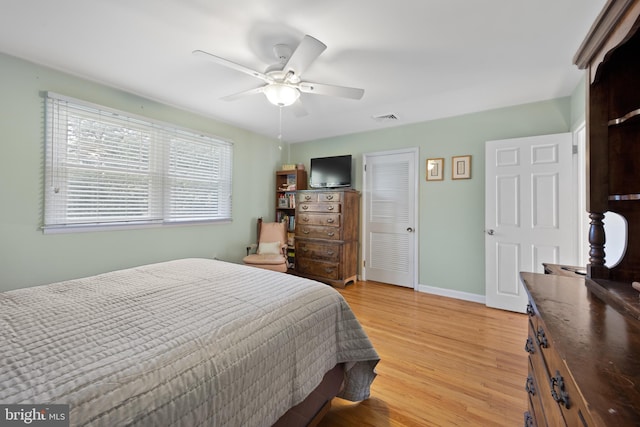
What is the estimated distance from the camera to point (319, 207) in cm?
409

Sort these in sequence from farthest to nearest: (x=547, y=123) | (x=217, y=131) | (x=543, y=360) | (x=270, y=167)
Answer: (x=270, y=167), (x=217, y=131), (x=547, y=123), (x=543, y=360)

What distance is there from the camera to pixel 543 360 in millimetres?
860


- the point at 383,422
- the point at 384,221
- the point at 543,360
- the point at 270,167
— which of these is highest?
the point at 270,167

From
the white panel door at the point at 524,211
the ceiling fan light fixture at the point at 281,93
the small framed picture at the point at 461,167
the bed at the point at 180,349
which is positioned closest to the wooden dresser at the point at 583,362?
the bed at the point at 180,349

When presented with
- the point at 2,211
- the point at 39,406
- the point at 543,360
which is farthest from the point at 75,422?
the point at 2,211

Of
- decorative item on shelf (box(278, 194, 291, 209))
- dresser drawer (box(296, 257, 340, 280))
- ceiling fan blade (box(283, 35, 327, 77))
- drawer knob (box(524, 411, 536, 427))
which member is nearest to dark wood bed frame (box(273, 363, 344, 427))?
drawer knob (box(524, 411, 536, 427))

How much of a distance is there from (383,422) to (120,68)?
343 cm

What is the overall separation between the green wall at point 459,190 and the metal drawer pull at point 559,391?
298 centimetres

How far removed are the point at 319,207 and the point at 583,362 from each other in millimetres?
3600

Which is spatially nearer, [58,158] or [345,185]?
[58,158]

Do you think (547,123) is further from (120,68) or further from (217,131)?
(120,68)

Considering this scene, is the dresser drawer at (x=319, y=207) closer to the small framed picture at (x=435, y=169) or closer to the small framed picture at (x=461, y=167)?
the small framed picture at (x=435, y=169)

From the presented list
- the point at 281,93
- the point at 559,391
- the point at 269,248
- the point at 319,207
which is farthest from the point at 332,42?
the point at 269,248

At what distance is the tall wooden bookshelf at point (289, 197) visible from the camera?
15.0 ft
